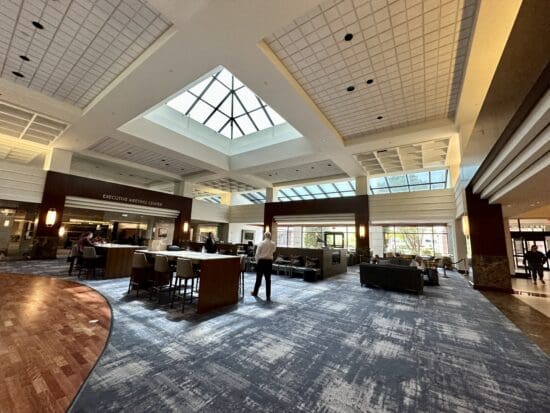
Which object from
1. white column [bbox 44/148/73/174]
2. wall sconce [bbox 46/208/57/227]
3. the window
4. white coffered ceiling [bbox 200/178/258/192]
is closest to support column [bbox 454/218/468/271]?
the window

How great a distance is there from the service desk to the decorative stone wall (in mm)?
10197

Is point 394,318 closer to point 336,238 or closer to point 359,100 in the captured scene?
point 359,100

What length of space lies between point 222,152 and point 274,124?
120 inches

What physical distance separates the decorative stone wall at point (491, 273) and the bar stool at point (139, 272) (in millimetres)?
8670

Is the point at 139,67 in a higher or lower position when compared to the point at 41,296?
higher

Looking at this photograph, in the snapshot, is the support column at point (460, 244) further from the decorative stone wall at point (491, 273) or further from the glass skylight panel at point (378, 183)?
the glass skylight panel at point (378, 183)

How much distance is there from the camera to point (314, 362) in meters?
2.46

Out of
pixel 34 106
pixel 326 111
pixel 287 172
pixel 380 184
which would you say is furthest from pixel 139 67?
pixel 380 184

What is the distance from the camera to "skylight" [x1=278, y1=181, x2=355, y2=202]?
50.2ft

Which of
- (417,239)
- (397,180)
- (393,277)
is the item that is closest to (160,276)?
(393,277)

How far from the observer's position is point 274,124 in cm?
1011

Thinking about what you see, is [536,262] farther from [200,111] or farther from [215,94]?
[200,111]

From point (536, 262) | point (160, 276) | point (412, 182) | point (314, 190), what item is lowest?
point (160, 276)

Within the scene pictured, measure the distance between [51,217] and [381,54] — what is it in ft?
41.7
